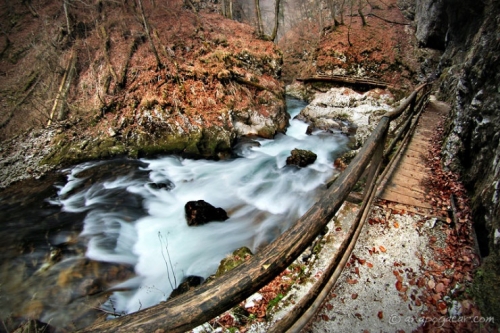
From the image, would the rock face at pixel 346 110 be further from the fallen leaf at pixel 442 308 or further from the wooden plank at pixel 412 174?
the fallen leaf at pixel 442 308

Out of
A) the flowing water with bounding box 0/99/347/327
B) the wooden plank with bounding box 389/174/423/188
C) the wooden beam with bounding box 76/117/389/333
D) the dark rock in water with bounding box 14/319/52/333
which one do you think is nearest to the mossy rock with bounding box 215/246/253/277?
the flowing water with bounding box 0/99/347/327

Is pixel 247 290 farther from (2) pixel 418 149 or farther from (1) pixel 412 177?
(2) pixel 418 149

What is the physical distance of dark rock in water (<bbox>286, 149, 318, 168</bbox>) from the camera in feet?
29.7

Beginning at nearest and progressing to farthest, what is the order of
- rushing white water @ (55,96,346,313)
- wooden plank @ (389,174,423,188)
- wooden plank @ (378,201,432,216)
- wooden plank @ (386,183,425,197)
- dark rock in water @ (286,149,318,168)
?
wooden plank @ (378,201,432,216)
wooden plank @ (386,183,425,197)
wooden plank @ (389,174,423,188)
rushing white water @ (55,96,346,313)
dark rock in water @ (286,149,318,168)

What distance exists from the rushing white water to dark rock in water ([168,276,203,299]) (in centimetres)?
21

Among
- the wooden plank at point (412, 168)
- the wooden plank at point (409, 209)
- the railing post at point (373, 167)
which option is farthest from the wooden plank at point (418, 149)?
the railing post at point (373, 167)

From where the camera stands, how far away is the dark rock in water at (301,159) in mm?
9039

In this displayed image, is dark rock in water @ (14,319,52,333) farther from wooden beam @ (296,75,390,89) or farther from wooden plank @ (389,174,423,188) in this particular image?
wooden beam @ (296,75,390,89)

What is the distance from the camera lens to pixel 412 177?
4.04 metres

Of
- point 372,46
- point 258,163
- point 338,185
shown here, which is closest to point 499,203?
point 338,185

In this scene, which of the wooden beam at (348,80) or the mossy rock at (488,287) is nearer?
the mossy rock at (488,287)

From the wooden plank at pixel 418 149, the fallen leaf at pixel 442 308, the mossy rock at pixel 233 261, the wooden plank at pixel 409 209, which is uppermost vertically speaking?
the wooden plank at pixel 418 149

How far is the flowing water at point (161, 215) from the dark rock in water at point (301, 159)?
227 mm

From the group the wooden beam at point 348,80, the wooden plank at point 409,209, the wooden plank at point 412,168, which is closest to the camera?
the wooden plank at point 409,209
